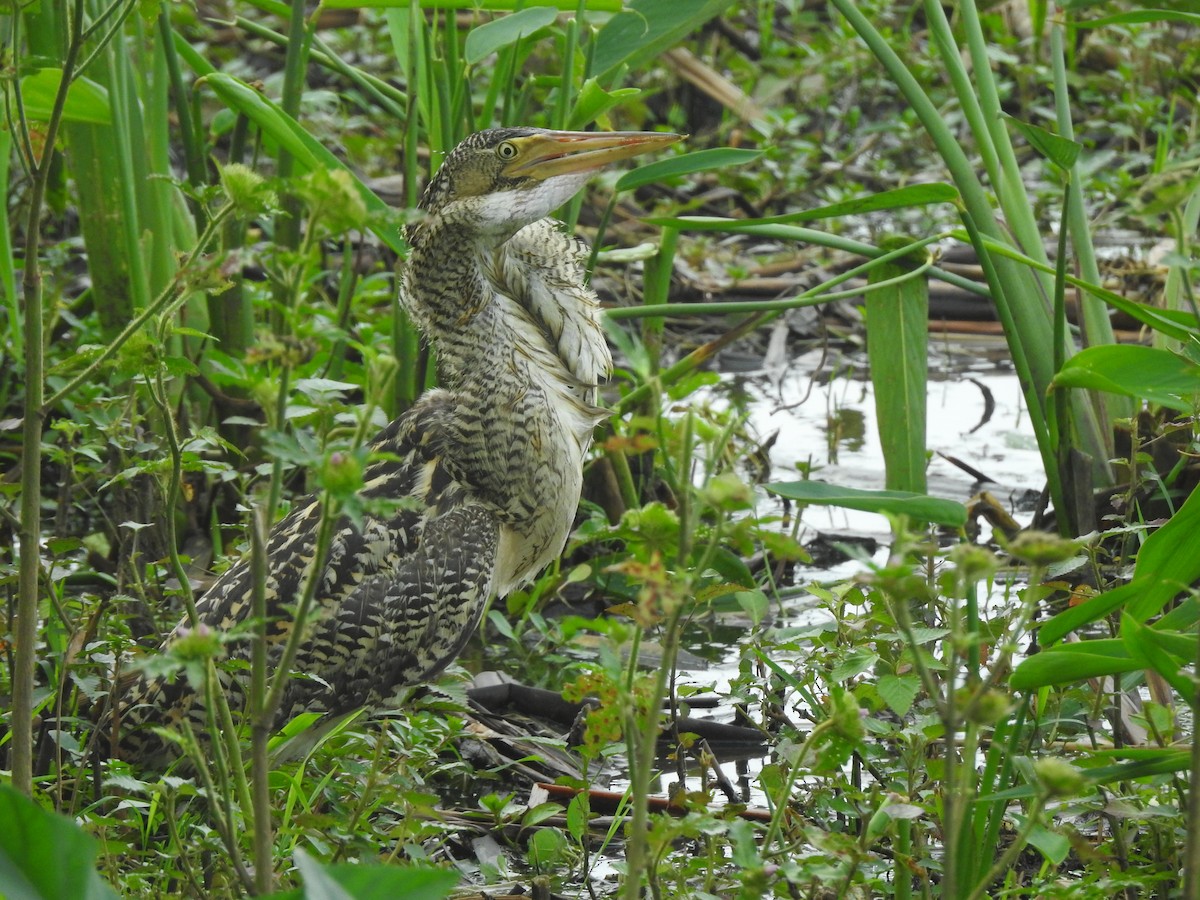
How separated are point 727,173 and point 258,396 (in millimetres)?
6439

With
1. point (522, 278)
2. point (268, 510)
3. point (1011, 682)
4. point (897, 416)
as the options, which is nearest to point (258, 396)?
point (268, 510)

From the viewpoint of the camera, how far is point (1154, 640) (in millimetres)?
2279

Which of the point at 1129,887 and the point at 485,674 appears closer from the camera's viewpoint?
the point at 1129,887

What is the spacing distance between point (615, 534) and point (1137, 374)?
194 cm

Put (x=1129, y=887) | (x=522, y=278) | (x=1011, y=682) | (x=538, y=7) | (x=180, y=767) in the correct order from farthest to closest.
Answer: (x=538, y=7) → (x=522, y=278) → (x=180, y=767) → (x=1129, y=887) → (x=1011, y=682)

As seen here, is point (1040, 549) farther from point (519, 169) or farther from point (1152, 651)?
point (519, 169)

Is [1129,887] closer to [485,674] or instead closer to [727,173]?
[485,674]

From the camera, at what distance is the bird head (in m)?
3.87

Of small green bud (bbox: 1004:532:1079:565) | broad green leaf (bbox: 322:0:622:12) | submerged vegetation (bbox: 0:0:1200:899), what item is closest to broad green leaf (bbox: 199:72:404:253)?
submerged vegetation (bbox: 0:0:1200:899)

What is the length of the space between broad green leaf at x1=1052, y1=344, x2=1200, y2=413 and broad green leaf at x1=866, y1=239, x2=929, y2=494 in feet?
2.11

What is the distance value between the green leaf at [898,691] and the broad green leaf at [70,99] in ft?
9.26

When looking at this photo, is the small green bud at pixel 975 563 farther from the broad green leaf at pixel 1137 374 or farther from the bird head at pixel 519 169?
the bird head at pixel 519 169

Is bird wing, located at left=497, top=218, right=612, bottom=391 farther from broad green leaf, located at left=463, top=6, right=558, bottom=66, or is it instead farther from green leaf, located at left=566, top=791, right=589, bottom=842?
green leaf, located at left=566, top=791, right=589, bottom=842

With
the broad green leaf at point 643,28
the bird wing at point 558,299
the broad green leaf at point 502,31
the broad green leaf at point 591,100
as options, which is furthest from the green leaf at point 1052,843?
the broad green leaf at point 643,28
